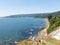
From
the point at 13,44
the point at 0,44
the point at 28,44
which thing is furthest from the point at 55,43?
the point at 0,44

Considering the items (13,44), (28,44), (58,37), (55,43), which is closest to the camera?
(28,44)

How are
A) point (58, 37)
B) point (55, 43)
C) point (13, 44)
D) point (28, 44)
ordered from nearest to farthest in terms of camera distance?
point (28, 44) → point (55, 43) → point (58, 37) → point (13, 44)

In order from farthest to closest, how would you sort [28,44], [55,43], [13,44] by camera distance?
[13,44] → [55,43] → [28,44]

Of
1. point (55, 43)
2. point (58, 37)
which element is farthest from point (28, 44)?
point (58, 37)

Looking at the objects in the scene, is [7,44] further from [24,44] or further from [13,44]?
[24,44]

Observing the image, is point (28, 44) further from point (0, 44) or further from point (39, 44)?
point (0, 44)

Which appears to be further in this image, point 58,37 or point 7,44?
point 7,44

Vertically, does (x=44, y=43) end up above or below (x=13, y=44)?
above

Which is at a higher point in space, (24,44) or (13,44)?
(24,44)

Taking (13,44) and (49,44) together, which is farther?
(13,44)
